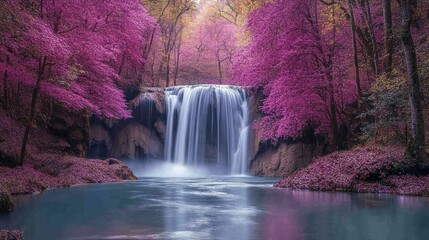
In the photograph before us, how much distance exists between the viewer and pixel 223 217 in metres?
7.36

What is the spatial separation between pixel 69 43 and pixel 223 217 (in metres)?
9.28

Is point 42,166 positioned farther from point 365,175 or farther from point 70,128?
point 365,175

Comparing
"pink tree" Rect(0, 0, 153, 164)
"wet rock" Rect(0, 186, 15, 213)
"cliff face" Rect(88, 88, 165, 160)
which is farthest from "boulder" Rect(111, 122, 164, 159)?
"wet rock" Rect(0, 186, 15, 213)

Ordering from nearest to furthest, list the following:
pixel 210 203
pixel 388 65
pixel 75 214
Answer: pixel 75 214 < pixel 210 203 < pixel 388 65

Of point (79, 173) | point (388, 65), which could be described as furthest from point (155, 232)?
point (388, 65)

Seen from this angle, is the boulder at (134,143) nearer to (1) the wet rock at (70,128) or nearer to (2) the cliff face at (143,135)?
(2) the cliff face at (143,135)

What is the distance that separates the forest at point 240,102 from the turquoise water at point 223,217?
0.93ft

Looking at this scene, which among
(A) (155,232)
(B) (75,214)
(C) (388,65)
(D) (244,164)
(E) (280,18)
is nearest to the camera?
(A) (155,232)

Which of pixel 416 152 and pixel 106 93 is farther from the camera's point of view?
pixel 106 93

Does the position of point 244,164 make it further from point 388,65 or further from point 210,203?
point 210,203

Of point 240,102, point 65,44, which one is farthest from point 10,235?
point 240,102

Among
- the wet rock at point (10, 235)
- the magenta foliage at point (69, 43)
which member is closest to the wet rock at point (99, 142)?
the magenta foliage at point (69, 43)

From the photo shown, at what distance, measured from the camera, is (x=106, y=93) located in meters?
19.1

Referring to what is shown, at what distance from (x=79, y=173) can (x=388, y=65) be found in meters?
11.9
